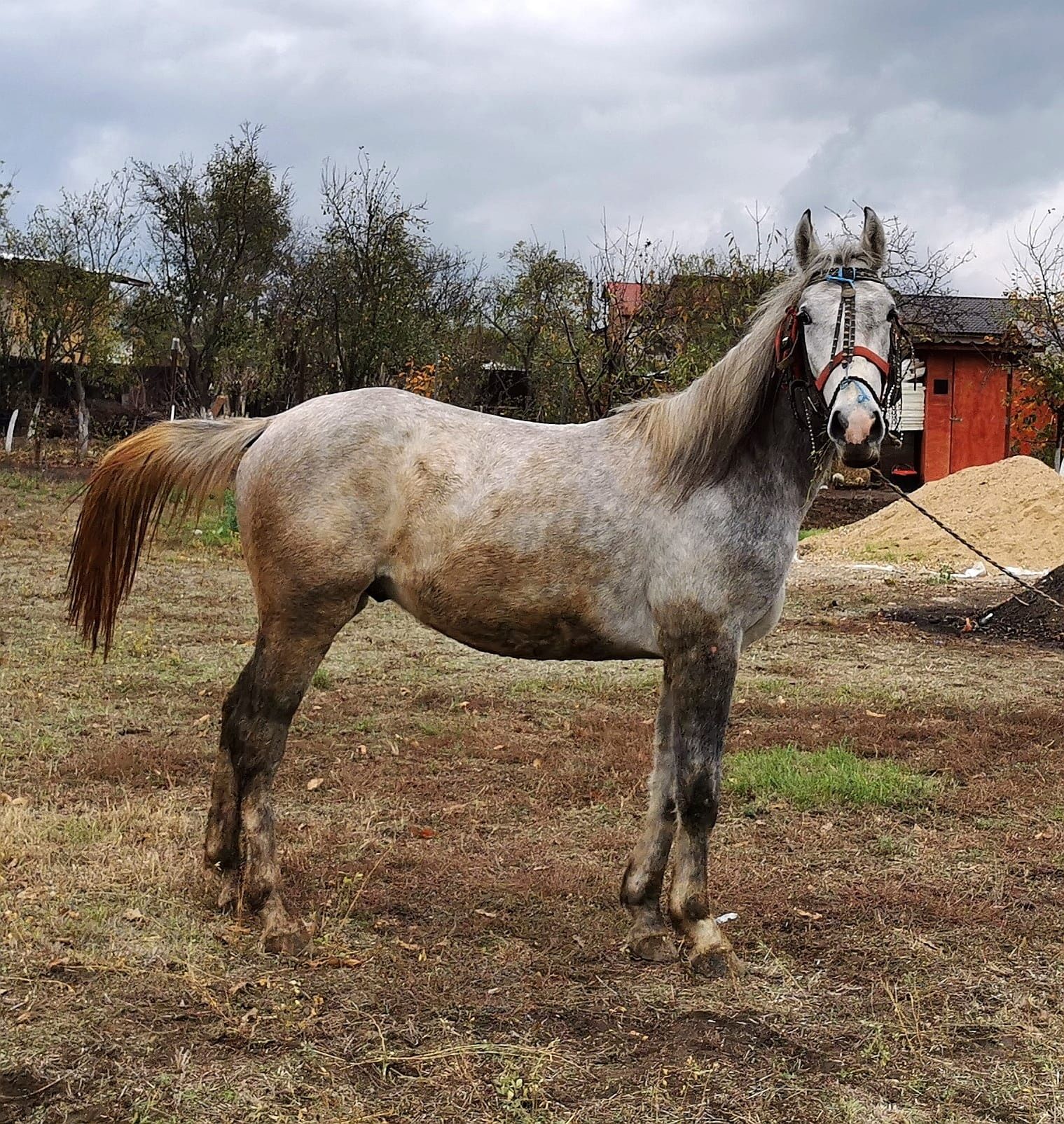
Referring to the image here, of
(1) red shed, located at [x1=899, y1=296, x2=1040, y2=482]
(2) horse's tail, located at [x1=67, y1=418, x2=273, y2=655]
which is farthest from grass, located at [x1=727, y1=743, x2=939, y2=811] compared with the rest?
(1) red shed, located at [x1=899, y1=296, x2=1040, y2=482]

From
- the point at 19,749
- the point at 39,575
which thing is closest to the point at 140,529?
the point at 19,749

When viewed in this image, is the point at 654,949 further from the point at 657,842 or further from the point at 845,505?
the point at 845,505

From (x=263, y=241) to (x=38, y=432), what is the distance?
7025mm

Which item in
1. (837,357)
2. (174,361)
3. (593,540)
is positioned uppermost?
(174,361)

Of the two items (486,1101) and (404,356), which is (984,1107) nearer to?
(486,1101)

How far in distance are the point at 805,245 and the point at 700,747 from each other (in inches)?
67.0

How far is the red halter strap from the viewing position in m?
3.41

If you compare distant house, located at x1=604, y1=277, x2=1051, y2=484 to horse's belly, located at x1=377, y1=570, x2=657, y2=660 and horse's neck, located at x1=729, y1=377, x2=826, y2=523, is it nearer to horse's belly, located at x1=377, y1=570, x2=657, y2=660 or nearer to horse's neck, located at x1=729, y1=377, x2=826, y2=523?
horse's neck, located at x1=729, y1=377, x2=826, y2=523

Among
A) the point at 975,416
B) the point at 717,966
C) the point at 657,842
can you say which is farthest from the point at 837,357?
the point at 975,416

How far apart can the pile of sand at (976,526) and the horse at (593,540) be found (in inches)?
471

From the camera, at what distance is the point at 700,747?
3.67 metres

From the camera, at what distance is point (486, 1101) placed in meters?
2.83

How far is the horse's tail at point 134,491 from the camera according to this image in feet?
13.7

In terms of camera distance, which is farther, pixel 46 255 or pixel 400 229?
pixel 46 255
